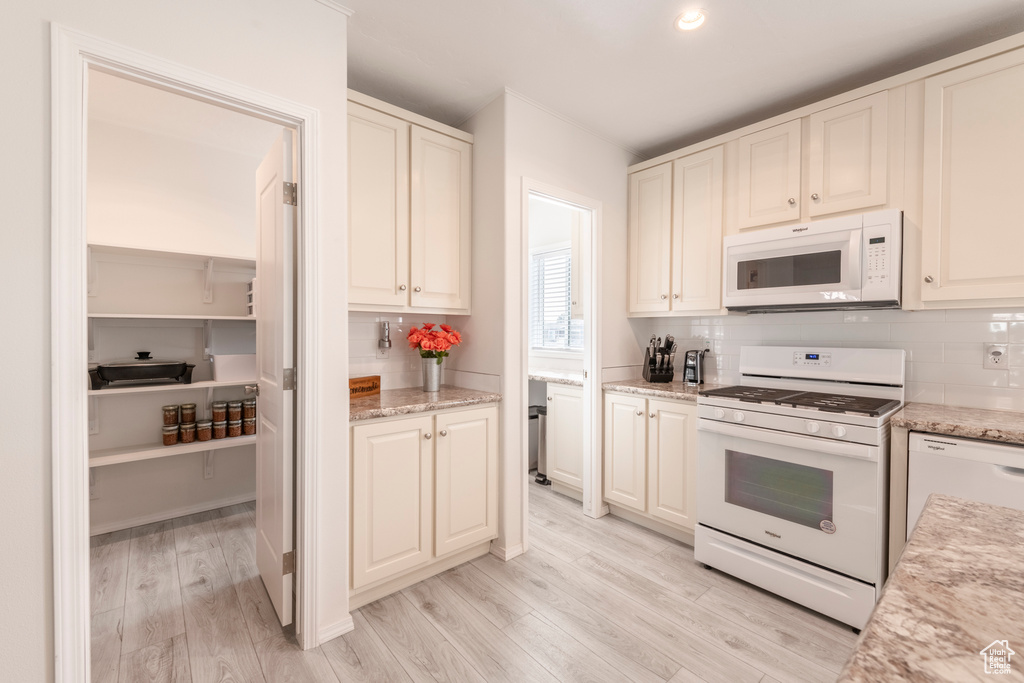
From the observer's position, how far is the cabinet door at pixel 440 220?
8.02 feet

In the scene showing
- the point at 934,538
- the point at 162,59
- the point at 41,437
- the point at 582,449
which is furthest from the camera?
the point at 582,449

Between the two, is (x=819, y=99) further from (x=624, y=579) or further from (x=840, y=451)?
(x=624, y=579)

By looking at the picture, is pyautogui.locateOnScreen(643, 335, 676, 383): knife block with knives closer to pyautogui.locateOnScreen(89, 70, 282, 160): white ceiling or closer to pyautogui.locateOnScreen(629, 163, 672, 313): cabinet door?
pyautogui.locateOnScreen(629, 163, 672, 313): cabinet door

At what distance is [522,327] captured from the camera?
8.33 ft

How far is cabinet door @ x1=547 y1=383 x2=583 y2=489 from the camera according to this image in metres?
3.28

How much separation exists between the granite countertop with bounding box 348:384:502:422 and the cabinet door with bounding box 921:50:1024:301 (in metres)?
2.23

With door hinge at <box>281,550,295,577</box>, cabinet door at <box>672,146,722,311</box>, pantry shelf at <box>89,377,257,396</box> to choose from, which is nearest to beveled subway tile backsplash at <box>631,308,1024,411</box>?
cabinet door at <box>672,146,722,311</box>

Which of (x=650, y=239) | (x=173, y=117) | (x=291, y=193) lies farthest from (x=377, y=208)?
(x=650, y=239)

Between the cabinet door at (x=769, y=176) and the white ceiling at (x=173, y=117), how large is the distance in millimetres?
2824

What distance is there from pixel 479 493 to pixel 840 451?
1.72 meters

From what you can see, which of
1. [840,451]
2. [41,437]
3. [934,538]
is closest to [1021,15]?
[840,451]

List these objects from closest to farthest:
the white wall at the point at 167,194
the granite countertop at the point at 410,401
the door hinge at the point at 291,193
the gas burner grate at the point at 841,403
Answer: the door hinge at the point at 291,193 → the gas burner grate at the point at 841,403 → the granite countertop at the point at 410,401 → the white wall at the point at 167,194

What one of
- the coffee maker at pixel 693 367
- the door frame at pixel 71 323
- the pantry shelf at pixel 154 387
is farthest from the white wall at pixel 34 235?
the coffee maker at pixel 693 367

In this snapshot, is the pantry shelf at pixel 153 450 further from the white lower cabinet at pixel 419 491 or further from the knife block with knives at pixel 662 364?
the knife block with knives at pixel 662 364
